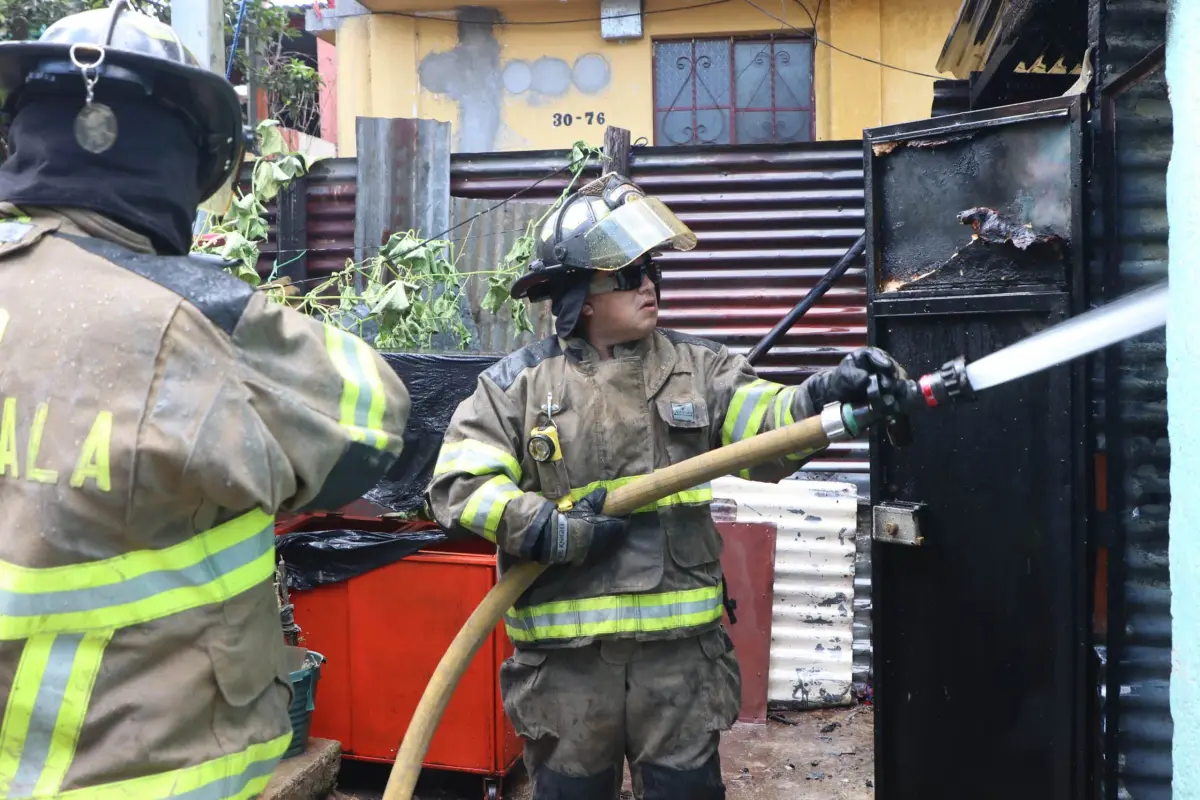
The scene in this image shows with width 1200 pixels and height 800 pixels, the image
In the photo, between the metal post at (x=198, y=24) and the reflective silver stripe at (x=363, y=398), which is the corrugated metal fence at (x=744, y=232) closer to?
the metal post at (x=198, y=24)

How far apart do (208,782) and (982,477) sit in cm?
226

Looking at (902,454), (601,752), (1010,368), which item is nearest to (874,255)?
(902,454)

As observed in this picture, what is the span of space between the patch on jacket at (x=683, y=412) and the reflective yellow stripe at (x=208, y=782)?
4.82ft

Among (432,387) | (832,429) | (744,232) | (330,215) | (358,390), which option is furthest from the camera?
(330,215)

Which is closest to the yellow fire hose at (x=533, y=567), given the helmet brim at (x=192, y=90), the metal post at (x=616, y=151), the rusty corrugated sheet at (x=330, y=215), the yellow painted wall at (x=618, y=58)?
the helmet brim at (x=192, y=90)

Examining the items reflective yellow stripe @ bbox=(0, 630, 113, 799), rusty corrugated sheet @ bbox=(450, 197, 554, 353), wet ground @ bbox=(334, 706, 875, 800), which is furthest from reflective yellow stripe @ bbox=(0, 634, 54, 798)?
rusty corrugated sheet @ bbox=(450, 197, 554, 353)

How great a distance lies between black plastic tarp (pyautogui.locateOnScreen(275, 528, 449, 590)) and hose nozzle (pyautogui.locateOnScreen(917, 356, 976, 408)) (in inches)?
97.2

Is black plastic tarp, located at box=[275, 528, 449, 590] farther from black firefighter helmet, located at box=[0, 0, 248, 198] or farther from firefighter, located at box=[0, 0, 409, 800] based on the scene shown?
black firefighter helmet, located at box=[0, 0, 248, 198]

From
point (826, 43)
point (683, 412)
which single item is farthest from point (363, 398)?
point (826, 43)

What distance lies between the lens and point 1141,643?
9.09 ft

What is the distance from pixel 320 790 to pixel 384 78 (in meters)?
7.42

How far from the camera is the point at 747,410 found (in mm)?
3049

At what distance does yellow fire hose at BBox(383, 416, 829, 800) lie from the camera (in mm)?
2611

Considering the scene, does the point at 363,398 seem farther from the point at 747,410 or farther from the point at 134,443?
the point at 747,410
